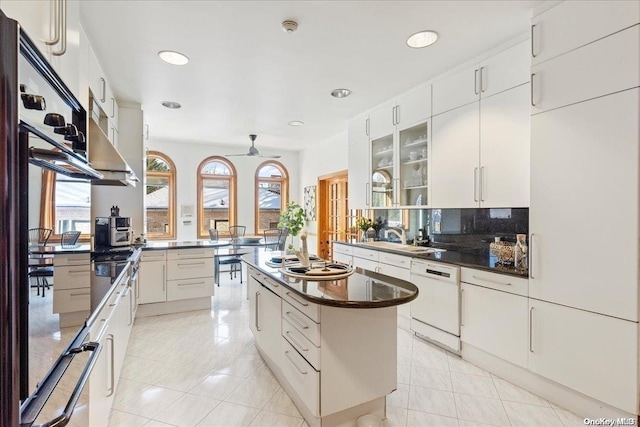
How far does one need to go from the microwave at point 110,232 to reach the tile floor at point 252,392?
1.03 meters

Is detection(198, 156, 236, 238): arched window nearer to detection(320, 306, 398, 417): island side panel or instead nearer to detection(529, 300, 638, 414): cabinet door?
detection(320, 306, 398, 417): island side panel

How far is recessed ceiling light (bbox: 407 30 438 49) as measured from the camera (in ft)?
7.97

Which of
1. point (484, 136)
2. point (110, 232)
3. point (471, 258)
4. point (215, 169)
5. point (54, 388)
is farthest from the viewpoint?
point (215, 169)

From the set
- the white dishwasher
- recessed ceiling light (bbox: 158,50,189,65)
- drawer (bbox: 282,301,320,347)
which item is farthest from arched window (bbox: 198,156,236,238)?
drawer (bbox: 282,301,320,347)

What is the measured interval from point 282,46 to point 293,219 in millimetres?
4656

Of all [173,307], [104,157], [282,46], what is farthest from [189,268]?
[282,46]

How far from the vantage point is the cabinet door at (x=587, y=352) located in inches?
66.8

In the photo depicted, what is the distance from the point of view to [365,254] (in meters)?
3.93

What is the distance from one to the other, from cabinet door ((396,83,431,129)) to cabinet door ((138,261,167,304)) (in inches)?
134

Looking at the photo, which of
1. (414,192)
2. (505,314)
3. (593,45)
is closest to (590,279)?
(505,314)

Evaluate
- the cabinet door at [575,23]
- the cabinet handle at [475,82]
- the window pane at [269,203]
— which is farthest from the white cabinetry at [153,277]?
the cabinet door at [575,23]

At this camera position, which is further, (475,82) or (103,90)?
(103,90)

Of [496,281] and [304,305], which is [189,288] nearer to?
[304,305]

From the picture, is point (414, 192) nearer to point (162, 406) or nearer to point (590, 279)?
point (590, 279)
